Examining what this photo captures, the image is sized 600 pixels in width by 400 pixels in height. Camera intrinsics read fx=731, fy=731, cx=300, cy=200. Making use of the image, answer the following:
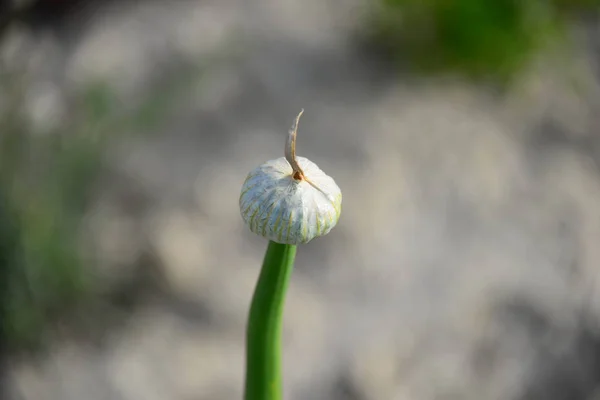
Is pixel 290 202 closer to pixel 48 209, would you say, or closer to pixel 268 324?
pixel 268 324

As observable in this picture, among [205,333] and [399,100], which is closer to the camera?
[205,333]

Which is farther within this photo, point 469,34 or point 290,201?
point 469,34

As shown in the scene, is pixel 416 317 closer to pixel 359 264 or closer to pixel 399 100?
pixel 359 264

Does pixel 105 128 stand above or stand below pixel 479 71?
below

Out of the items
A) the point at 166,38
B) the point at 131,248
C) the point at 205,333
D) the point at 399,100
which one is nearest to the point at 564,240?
the point at 399,100

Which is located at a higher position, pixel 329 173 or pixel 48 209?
pixel 329 173

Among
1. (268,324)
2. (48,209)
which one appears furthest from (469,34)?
(268,324)

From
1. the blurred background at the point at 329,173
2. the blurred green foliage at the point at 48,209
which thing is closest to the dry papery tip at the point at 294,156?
the blurred background at the point at 329,173
